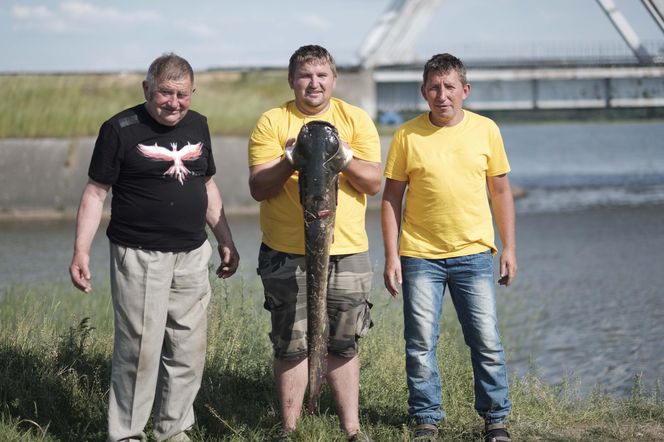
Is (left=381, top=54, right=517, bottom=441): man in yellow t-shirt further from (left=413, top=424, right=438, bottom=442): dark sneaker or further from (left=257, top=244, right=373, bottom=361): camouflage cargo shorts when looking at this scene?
(left=257, top=244, right=373, bottom=361): camouflage cargo shorts

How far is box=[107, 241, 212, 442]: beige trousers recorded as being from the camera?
14.7 ft

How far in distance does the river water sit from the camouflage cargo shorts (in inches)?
108

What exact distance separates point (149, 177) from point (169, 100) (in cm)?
38

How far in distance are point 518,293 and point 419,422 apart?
25.0ft

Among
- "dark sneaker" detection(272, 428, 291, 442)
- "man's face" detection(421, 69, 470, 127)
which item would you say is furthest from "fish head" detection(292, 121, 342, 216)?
"dark sneaker" detection(272, 428, 291, 442)

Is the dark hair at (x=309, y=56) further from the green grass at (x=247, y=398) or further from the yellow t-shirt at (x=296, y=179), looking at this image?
the green grass at (x=247, y=398)

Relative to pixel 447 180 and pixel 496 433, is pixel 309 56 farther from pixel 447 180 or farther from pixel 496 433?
pixel 496 433

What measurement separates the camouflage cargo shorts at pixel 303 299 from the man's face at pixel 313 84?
2.41 feet

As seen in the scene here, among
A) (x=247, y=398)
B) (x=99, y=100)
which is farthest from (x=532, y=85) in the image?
(x=247, y=398)

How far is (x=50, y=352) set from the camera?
5.95m

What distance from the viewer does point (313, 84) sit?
4473 millimetres

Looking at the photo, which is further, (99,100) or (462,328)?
(99,100)

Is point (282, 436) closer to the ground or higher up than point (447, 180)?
closer to the ground

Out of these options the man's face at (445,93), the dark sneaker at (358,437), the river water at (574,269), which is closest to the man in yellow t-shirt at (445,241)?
the man's face at (445,93)
